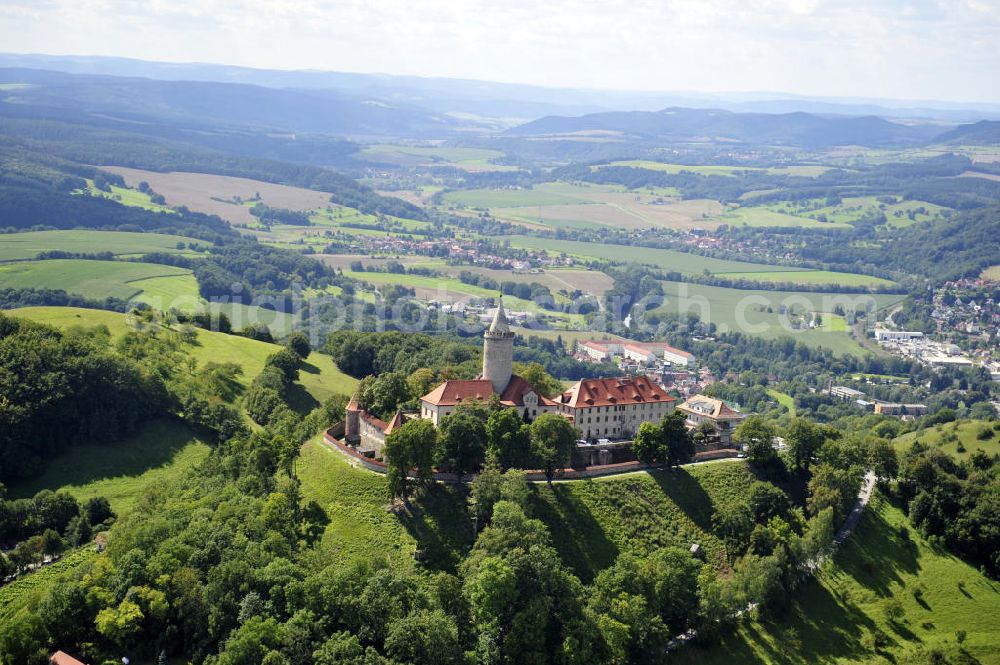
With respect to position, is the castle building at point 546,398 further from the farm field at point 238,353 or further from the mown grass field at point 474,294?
the mown grass field at point 474,294

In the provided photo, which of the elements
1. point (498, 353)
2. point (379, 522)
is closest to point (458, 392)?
point (498, 353)

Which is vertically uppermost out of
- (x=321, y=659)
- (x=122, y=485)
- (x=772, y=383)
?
(x=321, y=659)

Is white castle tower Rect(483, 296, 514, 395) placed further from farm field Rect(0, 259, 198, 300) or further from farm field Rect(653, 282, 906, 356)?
farm field Rect(653, 282, 906, 356)

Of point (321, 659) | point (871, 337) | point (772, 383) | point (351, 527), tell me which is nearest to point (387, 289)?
point (772, 383)

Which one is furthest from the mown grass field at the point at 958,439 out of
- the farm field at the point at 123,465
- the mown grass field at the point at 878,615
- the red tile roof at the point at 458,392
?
the farm field at the point at 123,465

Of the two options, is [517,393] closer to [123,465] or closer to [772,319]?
[123,465]

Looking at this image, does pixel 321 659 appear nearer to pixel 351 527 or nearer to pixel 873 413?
pixel 351 527
